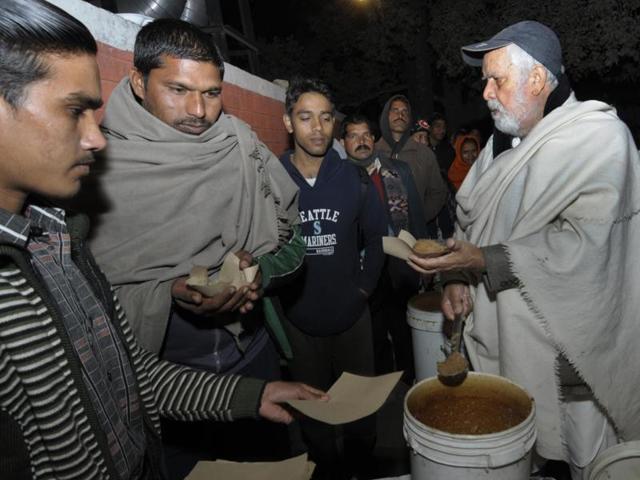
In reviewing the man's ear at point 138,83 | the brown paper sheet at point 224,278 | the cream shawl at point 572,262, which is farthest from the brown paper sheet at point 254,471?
the man's ear at point 138,83

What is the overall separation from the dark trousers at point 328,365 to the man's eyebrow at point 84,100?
2.15 meters

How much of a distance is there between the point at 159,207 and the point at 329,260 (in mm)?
1332

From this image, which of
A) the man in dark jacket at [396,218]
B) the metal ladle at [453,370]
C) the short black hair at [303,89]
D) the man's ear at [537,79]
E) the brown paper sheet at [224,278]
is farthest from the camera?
the man in dark jacket at [396,218]

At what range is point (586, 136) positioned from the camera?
220cm

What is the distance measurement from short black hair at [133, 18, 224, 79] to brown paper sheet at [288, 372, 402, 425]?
5.13ft

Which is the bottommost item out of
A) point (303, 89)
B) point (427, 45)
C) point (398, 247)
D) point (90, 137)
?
point (398, 247)

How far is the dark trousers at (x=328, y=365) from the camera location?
3.13 metres

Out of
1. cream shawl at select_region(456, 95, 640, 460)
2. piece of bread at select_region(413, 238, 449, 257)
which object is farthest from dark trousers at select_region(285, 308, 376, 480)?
piece of bread at select_region(413, 238, 449, 257)

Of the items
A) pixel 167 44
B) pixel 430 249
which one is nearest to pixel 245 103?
pixel 167 44

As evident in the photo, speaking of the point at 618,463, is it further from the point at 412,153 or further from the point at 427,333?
the point at 412,153

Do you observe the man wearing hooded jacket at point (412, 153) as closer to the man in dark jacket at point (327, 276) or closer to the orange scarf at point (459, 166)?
the orange scarf at point (459, 166)

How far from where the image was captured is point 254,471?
1382 millimetres

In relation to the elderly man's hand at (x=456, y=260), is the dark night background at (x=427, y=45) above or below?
above

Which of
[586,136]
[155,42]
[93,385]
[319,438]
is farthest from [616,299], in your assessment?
[155,42]
